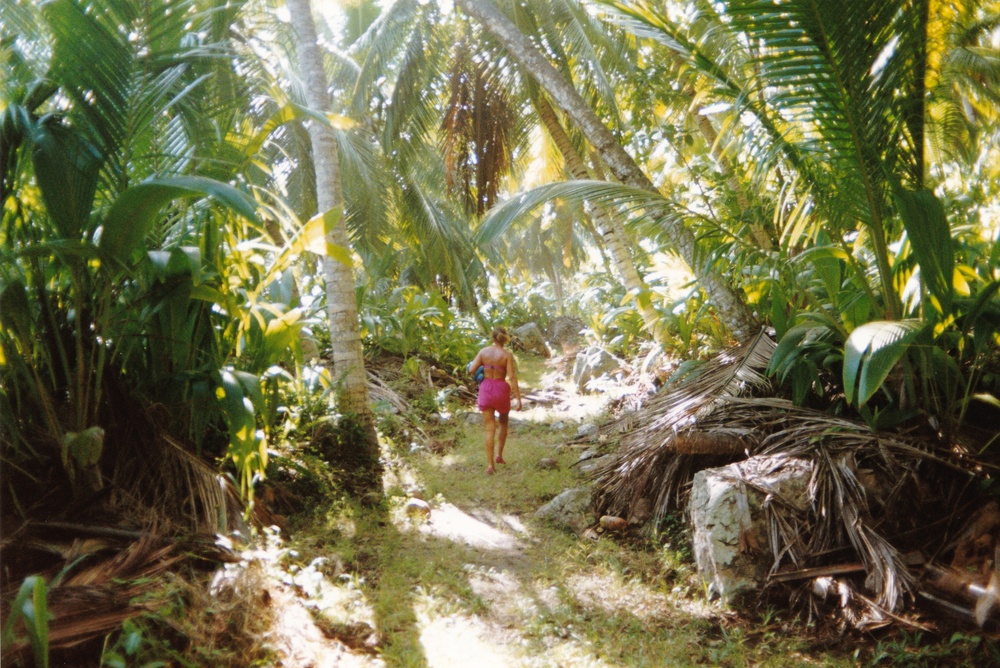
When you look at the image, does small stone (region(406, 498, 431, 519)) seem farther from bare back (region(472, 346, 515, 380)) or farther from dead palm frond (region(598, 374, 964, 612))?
dead palm frond (region(598, 374, 964, 612))

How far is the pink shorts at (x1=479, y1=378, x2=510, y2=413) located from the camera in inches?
241

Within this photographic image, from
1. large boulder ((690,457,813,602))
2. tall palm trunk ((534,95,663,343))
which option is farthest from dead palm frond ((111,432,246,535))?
tall palm trunk ((534,95,663,343))

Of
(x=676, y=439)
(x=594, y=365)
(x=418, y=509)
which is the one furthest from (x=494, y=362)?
(x=594, y=365)

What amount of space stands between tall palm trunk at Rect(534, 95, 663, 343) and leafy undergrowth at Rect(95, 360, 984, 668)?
10.4ft

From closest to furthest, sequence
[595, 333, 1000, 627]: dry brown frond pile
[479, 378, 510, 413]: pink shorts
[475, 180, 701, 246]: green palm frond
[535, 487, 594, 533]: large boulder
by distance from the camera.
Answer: [595, 333, 1000, 627]: dry brown frond pile → [475, 180, 701, 246]: green palm frond → [535, 487, 594, 533]: large boulder → [479, 378, 510, 413]: pink shorts

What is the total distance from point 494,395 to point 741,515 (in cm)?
295

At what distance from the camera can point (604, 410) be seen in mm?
7590

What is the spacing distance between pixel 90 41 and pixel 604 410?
6.02m

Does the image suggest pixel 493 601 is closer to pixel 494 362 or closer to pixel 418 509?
pixel 418 509

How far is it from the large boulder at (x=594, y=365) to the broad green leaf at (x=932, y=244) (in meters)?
5.85

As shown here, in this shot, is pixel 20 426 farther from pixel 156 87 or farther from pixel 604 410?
pixel 604 410

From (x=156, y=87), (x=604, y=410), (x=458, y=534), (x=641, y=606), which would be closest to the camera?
(x=156, y=87)

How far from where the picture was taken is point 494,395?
243 inches

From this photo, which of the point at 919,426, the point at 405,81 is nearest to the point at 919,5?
the point at 919,426
